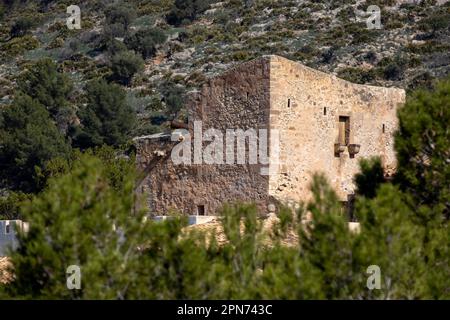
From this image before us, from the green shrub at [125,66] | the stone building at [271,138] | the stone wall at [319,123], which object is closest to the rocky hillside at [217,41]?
the green shrub at [125,66]

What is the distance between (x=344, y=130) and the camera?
2272cm

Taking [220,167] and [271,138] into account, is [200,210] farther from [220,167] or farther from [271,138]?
[271,138]

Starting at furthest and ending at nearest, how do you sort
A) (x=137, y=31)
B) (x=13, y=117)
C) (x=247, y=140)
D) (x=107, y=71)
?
(x=137, y=31) < (x=107, y=71) < (x=13, y=117) < (x=247, y=140)

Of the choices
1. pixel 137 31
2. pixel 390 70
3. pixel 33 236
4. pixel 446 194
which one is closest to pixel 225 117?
pixel 446 194

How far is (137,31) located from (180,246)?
4341 centimetres

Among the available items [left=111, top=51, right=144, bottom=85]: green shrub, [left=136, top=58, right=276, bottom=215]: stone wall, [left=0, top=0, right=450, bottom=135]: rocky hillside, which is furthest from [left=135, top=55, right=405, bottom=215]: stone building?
[left=111, top=51, right=144, bottom=85]: green shrub

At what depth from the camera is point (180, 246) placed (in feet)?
43.7

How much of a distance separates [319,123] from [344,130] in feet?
3.34

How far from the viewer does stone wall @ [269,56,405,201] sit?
21.0m

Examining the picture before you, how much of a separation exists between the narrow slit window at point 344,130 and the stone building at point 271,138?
21 mm

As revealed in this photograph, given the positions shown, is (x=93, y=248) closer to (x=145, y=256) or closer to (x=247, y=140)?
(x=145, y=256)

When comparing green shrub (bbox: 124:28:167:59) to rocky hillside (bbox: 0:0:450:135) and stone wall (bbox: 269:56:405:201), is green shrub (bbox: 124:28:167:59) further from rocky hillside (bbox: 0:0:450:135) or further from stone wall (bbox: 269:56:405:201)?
stone wall (bbox: 269:56:405:201)

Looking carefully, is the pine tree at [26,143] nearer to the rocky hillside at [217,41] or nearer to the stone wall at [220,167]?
the rocky hillside at [217,41]
